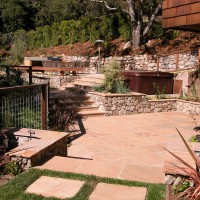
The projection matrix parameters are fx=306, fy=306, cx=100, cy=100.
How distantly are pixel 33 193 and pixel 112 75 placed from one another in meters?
8.41

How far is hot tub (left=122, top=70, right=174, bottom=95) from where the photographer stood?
515 inches

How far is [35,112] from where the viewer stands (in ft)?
23.9

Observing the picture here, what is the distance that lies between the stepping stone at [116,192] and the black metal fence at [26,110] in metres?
3.14

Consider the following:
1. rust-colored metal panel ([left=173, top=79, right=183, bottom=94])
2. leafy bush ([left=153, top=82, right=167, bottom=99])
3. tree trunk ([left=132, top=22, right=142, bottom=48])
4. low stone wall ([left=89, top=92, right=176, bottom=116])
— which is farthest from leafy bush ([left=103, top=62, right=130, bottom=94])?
tree trunk ([left=132, top=22, right=142, bottom=48])

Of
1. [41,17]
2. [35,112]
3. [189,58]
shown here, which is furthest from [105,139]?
[41,17]

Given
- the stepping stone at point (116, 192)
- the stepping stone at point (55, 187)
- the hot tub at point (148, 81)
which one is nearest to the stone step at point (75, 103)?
the hot tub at point (148, 81)

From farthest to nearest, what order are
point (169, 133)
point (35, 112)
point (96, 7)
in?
1. point (96, 7)
2. point (169, 133)
3. point (35, 112)

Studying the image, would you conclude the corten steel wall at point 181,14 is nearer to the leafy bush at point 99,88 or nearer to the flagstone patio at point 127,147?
the flagstone patio at point 127,147

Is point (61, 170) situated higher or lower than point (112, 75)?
lower

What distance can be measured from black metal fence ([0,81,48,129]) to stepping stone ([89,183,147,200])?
3140mm

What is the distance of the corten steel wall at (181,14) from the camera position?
5.79 metres

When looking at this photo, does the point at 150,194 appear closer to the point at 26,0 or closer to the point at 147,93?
the point at 147,93

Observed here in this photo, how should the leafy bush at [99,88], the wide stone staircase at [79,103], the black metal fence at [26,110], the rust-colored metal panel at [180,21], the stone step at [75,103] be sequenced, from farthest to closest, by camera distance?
the leafy bush at [99,88] < the stone step at [75,103] < the wide stone staircase at [79,103] < the black metal fence at [26,110] < the rust-colored metal panel at [180,21]

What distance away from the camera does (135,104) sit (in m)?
11.9
